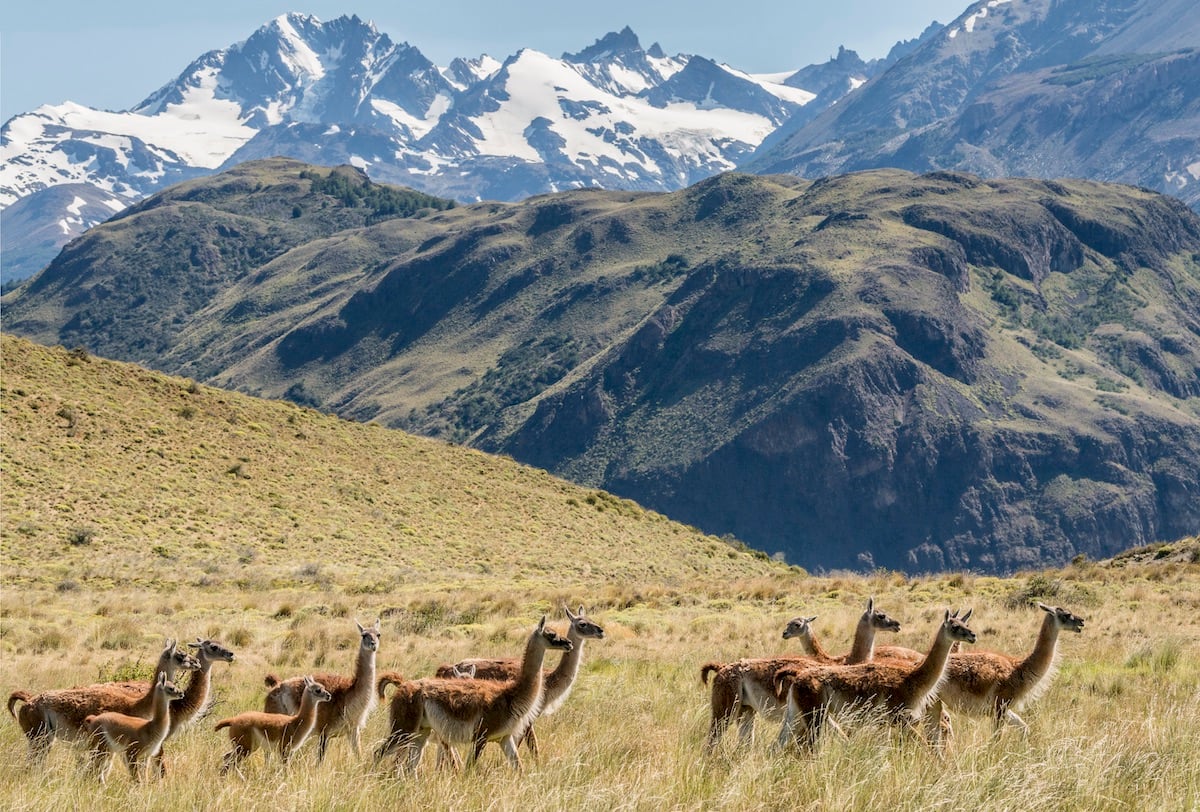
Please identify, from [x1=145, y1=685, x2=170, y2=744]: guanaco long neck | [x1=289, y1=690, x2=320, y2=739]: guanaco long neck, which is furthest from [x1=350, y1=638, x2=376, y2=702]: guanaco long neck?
[x1=145, y1=685, x2=170, y2=744]: guanaco long neck

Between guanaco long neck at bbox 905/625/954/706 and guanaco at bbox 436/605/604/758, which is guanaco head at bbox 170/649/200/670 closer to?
guanaco at bbox 436/605/604/758

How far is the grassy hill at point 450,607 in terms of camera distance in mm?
8430

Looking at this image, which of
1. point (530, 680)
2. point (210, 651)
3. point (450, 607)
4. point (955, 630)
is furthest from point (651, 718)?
point (450, 607)

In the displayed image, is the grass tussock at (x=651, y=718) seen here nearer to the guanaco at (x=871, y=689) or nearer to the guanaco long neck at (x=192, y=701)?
the guanaco at (x=871, y=689)

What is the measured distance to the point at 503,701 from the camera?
33.3ft

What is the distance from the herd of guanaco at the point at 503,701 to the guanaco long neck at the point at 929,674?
0.04 feet

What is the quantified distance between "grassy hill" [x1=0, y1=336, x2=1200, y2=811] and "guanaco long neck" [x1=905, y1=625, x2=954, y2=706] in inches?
21.6

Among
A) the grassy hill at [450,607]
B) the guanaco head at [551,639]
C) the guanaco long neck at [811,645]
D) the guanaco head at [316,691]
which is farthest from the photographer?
the guanaco long neck at [811,645]

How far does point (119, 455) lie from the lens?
50.3m

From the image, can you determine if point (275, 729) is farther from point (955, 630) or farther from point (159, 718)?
point (955, 630)

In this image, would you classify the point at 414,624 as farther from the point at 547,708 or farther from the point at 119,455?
the point at 119,455

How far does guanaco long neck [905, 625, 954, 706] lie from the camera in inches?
382

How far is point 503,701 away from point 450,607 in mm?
20697

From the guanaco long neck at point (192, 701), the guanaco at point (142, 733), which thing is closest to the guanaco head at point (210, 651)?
the guanaco long neck at point (192, 701)
